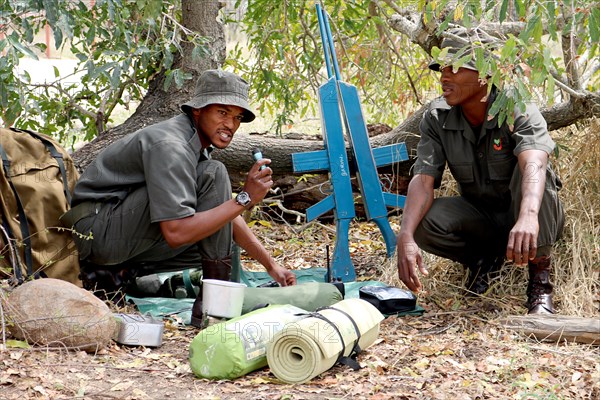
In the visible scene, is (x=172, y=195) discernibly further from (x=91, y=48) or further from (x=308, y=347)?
(x=91, y=48)

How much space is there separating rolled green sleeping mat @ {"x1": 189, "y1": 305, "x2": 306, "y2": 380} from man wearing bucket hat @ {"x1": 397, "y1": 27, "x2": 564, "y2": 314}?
1.02m

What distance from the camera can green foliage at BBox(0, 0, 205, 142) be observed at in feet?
12.3

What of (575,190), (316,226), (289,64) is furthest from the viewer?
(289,64)

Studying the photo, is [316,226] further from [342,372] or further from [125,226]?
[342,372]

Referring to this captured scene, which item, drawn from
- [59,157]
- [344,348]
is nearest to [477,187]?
[344,348]

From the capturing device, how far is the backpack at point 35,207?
14.4 feet

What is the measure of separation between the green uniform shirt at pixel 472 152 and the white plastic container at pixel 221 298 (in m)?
1.32

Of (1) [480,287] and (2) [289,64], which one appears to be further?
(2) [289,64]

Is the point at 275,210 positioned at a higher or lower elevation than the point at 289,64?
lower

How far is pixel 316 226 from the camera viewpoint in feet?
21.7

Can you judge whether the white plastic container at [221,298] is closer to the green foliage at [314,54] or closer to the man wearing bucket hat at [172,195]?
the man wearing bucket hat at [172,195]

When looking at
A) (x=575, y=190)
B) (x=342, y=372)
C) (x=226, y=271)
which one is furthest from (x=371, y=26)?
(x=342, y=372)

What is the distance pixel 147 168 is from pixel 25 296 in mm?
901

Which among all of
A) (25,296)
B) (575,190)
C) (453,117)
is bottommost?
(25,296)
